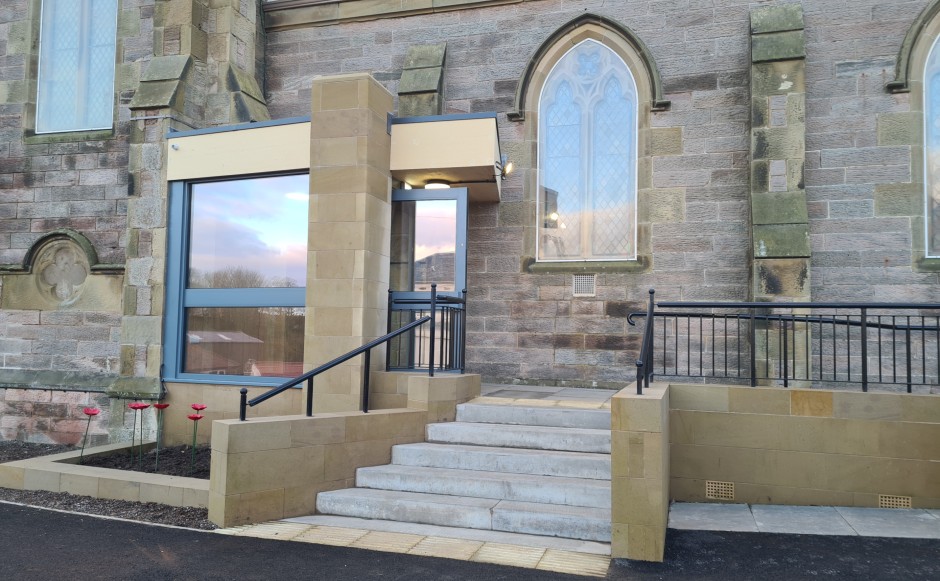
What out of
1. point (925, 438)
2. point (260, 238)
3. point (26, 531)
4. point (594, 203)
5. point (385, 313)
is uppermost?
point (594, 203)

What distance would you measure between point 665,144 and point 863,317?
4438mm

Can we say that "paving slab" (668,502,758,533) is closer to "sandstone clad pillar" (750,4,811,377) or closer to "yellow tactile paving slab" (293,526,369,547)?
"sandstone clad pillar" (750,4,811,377)

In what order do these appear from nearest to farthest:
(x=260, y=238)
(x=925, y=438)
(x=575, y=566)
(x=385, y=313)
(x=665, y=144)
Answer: (x=575, y=566), (x=925, y=438), (x=385, y=313), (x=260, y=238), (x=665, y=144)

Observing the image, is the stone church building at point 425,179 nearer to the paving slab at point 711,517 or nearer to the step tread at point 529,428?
the step tread at point 529,428

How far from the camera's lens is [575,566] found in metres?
5.06

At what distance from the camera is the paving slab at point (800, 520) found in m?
5.93

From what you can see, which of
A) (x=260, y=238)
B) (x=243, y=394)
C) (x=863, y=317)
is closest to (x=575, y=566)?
(x=243, y=394)

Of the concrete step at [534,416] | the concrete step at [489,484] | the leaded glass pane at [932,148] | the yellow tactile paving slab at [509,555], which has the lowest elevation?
the yellow tactile paving slab at [509,555]

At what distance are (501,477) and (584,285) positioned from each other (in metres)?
4.64

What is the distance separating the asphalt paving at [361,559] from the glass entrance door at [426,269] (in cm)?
332

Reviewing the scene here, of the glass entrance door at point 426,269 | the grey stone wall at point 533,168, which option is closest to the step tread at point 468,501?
the glass entrance door at point 426,269

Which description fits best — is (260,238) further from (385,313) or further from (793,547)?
(793,547)

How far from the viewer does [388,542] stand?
557 cm

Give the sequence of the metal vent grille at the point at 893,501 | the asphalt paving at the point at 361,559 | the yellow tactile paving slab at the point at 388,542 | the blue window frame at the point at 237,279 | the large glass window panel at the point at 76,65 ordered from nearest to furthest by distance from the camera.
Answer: the asphalt paving at the point at 361,559, the yellow tactile paving slab at the point at 388,542, the metal vent grille at the point at 893,501, the blue window frame at the point at 237,279, the large glass window panel at the point at 76,65
